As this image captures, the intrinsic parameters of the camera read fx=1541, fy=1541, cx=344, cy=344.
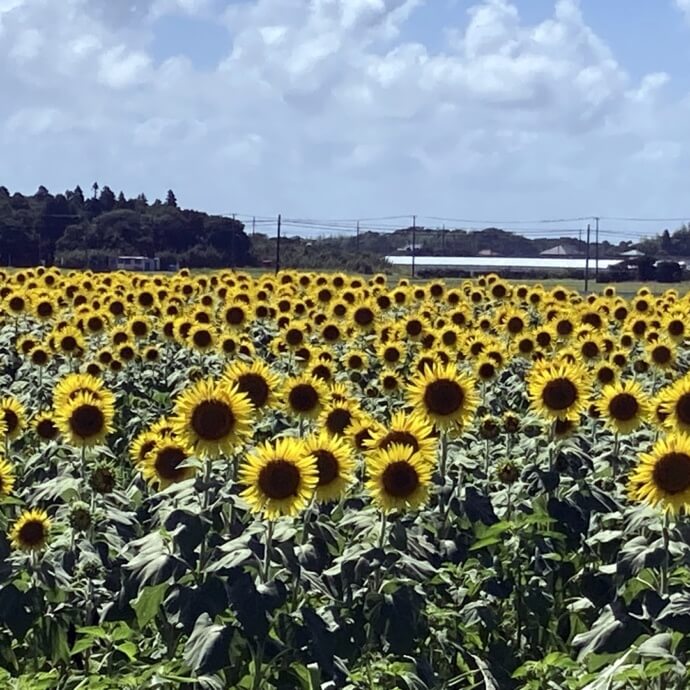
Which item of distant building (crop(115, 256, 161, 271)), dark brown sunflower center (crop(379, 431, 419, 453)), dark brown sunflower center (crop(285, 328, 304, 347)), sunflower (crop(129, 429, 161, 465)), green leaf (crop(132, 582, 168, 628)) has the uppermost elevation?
dark brown sunflower center (crop(379, 431, 419, 453))

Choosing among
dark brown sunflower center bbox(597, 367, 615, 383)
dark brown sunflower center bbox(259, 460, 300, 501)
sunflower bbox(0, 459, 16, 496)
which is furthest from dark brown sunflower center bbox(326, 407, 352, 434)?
dark brown sunflower center bbox(597, 367, 615, 383)

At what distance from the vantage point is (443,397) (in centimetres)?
692

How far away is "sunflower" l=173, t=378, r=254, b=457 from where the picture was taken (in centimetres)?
568

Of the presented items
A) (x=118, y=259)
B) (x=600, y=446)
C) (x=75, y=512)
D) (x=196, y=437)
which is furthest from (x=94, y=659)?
(x=118, y=259)

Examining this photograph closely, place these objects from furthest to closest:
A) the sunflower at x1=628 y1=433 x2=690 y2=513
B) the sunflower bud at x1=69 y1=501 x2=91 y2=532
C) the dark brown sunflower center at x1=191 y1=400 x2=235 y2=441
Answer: the sunflower bud at x1=69 y1=501 x2=91 y2=532
the dark brown sunflower center at x1=191 y1=400 x2=235 y2=441
the sunflower at x1=628 y1=433 x2=690 y2=513

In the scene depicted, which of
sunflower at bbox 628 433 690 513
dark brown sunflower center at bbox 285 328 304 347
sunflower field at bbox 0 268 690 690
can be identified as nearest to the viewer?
sunflower field at bbox 0 268 690 690

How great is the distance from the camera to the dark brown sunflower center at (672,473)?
535 cm

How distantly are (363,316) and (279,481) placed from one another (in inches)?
342

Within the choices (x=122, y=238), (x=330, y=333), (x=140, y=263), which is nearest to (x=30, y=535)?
(x=330, y=333)

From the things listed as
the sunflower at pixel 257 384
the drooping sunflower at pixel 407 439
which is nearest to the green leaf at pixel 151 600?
the drooping sunflower at pixel 407 439

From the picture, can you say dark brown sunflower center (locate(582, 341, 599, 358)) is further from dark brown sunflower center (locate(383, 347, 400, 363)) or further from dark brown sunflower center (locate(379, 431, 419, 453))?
dark brown sunflower center (locate(379, 431, 419, 453))

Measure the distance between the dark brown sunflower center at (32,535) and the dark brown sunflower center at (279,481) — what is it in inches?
40.6

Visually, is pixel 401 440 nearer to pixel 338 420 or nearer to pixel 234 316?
pixel 338 420

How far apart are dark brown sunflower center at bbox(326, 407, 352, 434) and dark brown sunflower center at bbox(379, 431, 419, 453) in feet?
3.84
